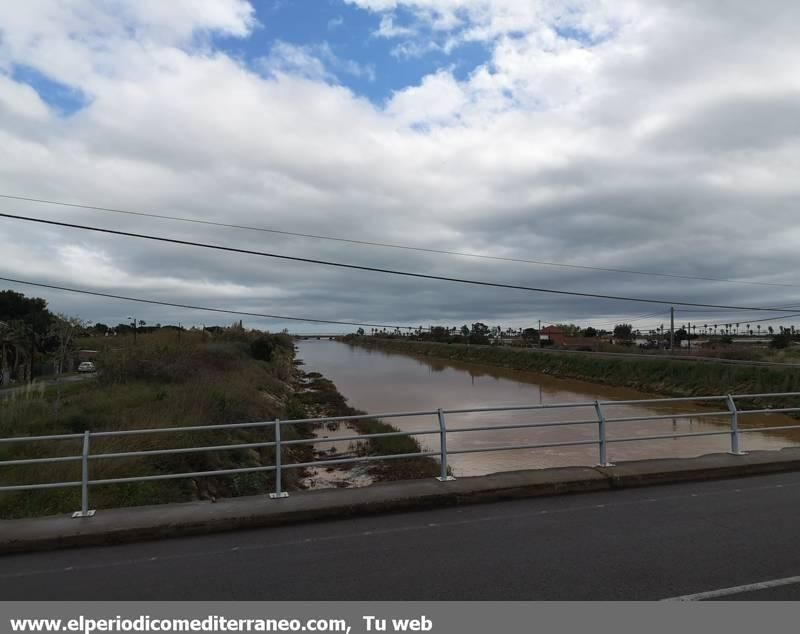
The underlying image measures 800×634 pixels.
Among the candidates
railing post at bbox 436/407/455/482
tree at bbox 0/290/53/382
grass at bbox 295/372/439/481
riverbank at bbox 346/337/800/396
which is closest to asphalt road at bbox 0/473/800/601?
railing post at bbox 436/407/455/482

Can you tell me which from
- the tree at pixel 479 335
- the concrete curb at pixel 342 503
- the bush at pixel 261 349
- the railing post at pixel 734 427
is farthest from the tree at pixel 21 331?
the tree at pixel 479 335

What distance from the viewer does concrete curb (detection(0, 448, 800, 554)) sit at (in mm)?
5980

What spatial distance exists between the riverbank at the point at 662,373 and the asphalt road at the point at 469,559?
1278 inches

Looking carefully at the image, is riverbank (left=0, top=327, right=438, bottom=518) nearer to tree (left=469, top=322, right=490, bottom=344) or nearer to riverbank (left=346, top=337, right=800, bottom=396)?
riverbank (left=346, top=337, right=800, bottom=396)

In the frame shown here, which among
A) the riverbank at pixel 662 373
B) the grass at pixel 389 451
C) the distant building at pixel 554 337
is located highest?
the distant building at pixel 554 337

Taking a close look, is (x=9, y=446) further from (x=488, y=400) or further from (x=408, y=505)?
(x=488, y=400)

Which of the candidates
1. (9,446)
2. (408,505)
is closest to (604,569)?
(408,505)

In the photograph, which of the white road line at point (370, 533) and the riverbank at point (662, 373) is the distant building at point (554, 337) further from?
the white road line at point (370, 533)

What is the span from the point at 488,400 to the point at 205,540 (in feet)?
112

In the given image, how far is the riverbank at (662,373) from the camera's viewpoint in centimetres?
3606

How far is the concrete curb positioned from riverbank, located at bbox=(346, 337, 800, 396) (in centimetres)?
2964

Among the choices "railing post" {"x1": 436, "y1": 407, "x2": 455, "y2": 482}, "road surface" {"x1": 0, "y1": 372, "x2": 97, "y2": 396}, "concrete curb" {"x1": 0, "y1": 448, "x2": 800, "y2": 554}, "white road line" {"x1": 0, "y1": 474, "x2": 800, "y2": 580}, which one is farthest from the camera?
"road surface" {"x1": 0, "y1": 372, "x2": 97, "y2": 396}

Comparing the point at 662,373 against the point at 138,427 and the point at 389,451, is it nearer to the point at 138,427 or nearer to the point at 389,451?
the point at 389,451

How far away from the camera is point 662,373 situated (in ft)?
150
